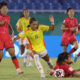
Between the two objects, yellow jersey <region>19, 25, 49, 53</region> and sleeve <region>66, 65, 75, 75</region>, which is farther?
yellow jersey <region>19, 25, 49, 53</region>

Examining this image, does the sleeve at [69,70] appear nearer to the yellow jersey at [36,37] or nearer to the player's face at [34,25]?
the yellow jersey at [36,37]

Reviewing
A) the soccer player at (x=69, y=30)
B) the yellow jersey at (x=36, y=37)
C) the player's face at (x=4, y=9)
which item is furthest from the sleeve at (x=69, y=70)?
the soccer player at (x=69, y=30)

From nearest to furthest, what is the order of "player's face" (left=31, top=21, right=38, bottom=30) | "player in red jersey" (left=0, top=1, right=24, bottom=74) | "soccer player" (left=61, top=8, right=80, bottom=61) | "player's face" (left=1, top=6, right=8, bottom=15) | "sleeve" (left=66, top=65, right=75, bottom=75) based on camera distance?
"sleeve" (left=66, top=65, right=75, bottom=75), "player's face" (left=31, top=21, right=38, bottom=30), "player's face" (left=1, top=6, right=8, bottom=15), "player in red jersey" (left=0, top=1, right=24, bottom=74), "soccer player" (left=61, top=8, right=80, bottom=61)

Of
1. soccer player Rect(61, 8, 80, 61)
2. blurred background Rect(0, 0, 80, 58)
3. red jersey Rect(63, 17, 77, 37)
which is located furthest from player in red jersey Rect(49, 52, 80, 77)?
blurred background Rect(0, 0, 80, 58)

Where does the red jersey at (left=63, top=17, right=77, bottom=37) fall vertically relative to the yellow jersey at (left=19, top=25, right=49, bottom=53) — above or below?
below

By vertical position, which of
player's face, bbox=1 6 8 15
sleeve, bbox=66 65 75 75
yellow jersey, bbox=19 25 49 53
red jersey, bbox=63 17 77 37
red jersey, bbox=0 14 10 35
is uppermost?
player's face, bbox=1 6 8 15

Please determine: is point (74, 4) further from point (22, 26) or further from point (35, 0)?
point (22, 26)

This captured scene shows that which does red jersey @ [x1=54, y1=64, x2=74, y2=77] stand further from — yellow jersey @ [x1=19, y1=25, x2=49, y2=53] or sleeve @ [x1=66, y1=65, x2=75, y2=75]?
yellow jersey @ [x1=19, y1=25, x2=49, y2=53]

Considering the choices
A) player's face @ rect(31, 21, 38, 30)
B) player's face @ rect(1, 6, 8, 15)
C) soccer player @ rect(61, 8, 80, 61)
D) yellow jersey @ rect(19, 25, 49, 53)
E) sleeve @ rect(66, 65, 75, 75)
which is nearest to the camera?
sleeve @ rect(66, 65, 75, 75)

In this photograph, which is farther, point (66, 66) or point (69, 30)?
point (69, 30)

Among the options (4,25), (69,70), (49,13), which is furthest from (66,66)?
(49,13)

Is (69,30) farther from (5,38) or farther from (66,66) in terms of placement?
(66,66)

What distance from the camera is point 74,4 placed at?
19891 mm

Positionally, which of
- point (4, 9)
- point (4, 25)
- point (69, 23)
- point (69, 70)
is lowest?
point (69, 70)
